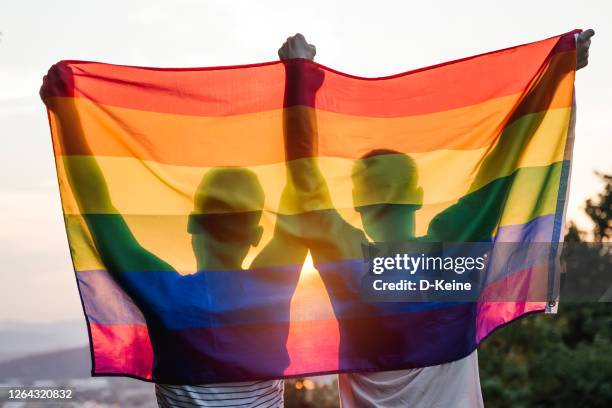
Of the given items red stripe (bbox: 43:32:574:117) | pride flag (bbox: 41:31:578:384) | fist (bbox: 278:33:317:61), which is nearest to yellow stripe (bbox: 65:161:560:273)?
pride flag (bbox: 41:31:578:384)

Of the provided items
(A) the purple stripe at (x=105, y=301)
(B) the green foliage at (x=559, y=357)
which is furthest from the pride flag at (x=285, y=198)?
(B) the green foliage at (x=559, y=357)

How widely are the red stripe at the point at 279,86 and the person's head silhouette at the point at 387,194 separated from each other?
0.75 feet

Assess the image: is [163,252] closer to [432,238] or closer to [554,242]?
[432,238]

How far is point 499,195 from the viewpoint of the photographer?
396 cm

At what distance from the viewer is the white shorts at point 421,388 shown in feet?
12.0

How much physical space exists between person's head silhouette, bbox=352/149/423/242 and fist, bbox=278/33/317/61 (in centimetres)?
53

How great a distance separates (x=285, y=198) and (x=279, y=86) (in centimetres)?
51

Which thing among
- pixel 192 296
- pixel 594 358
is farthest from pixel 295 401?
pixel 192 296

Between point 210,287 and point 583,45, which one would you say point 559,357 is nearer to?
point 583,45

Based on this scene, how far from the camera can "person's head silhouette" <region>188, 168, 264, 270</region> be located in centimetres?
380

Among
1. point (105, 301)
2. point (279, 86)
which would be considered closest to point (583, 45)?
point (279, 86)

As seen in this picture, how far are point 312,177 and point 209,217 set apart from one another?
49cm

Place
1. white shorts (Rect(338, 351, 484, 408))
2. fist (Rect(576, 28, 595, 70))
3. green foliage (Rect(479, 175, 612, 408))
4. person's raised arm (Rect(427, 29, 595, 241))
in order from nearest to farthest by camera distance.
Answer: white shorts (Rect(338, 351, 484, 408)) < person's raised arm (Rect(427, 29, 595, 241)) < fist (Rect(576, 28, 595, 70)) < green foliage (Rect(479, 175, 612, 408))

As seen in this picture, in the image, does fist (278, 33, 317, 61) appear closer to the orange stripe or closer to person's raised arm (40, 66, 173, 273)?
the orange stripe
